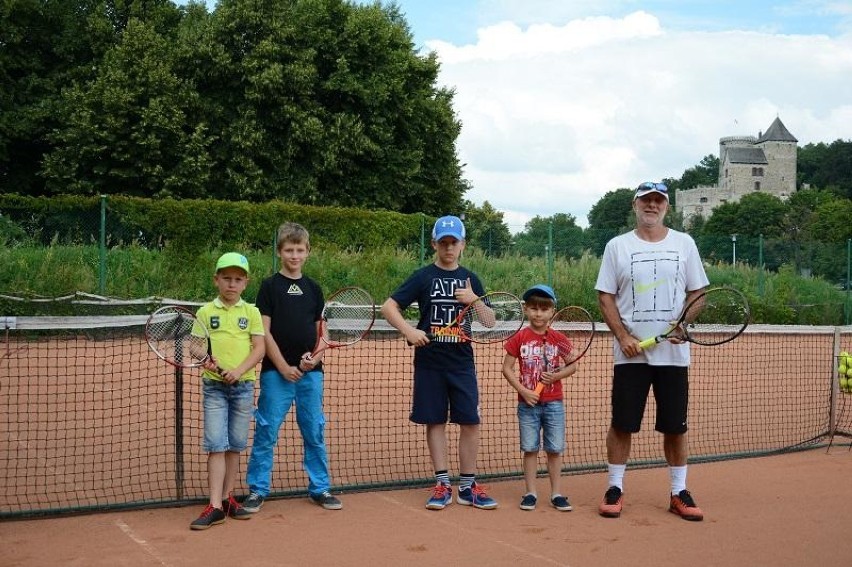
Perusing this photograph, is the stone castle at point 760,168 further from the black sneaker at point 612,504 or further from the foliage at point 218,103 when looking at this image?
the black sneaker at point 612,504

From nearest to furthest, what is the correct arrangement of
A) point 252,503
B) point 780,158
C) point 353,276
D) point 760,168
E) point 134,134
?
point 252,503
point 353,276
point 134,134
point 760,168
point 780,158

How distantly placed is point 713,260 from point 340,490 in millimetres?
22263

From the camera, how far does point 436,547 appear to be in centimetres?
480

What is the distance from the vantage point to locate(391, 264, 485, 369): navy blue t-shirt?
568cm

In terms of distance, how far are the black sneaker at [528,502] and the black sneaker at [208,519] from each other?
1767 millimetres

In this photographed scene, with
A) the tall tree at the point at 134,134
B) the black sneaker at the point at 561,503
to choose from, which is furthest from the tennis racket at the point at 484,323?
the tall tree at the point at 134,134

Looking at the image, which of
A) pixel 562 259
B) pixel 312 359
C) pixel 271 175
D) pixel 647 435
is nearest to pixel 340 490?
pixel 312 359

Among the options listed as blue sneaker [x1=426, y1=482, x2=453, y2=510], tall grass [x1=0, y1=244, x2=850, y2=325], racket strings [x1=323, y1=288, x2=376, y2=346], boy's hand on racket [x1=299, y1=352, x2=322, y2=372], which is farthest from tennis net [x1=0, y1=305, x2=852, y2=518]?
tall grass [x1=0, y1=244, x2=850, y2=325]

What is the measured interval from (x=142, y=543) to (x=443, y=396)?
6.24 ft

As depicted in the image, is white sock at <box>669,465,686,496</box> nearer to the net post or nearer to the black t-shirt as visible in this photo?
the black t-shirt

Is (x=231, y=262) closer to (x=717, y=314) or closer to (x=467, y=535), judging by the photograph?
(x=467, y=535)

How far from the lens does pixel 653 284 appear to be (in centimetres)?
547

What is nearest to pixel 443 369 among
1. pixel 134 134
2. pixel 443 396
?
pixel 443 396

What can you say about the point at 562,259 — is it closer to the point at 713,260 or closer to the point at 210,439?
the point at 713,260
